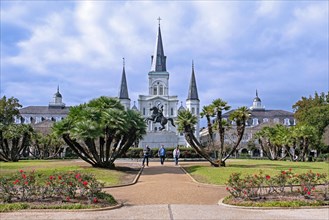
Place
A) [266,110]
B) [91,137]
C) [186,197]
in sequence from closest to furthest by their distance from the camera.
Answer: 1. [186,197]
2. [91,137]
3. [266,110]

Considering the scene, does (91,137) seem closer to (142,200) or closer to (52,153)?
(142,200)

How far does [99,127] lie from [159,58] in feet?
281

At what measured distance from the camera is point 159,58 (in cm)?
11025

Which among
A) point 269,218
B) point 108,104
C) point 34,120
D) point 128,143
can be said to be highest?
point 34,120

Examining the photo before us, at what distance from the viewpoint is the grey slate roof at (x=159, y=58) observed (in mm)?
107812

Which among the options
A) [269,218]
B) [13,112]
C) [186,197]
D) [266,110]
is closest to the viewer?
[269,218]

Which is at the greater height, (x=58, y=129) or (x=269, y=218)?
(x=58, y=129)

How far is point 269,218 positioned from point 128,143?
20.5 m

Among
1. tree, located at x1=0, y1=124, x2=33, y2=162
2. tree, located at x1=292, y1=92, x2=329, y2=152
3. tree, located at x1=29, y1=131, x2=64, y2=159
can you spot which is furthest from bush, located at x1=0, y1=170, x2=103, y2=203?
tree, located at x1=292, y1=92, x2=329, y2=152

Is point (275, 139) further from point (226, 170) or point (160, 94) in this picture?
point (160, 94)

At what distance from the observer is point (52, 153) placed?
200 feet

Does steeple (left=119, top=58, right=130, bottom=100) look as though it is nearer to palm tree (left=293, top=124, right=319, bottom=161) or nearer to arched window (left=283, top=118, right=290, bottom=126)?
arched window (left=283, top=118, right=290, bottom=126)

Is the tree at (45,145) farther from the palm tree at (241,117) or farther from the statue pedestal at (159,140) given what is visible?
the palm tree at (241,117)

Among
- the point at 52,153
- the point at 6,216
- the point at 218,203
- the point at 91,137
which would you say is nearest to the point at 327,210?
the point at 218,203
